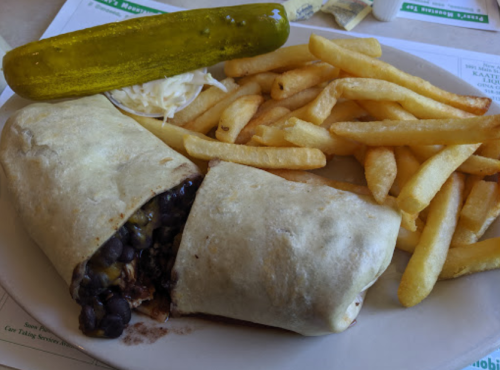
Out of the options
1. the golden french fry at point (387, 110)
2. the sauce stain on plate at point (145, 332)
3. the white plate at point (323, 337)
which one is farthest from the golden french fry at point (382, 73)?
the sauce stain on plate at point (145, 332)

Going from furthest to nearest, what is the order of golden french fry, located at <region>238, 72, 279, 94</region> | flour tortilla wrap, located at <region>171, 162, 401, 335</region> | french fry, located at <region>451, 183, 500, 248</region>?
golden french fry, located at <region>238, 72, 279, 94</region>, french fry, located at <region>451, 183, 500, 248</region>, flour tortilla wrap, located at <region>171, 162, 401, 335</region>

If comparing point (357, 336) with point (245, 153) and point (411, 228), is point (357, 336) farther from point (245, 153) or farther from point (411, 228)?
point (245, 153)

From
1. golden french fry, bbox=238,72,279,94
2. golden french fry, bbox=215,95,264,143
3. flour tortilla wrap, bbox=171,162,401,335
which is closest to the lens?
flour tortilla wrap, bbox=171,162,401,335

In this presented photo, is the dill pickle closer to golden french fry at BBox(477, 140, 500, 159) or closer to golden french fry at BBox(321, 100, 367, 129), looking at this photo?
golden french fry at BBox(321, 100, 367, 129)

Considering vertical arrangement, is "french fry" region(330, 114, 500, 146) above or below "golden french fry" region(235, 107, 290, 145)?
below

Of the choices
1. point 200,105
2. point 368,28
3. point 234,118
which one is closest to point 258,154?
point 234,118

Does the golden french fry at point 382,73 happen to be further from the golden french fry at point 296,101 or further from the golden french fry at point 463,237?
the golden french fry at point 463,237

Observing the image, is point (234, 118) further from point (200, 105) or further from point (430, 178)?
point (430, 178)

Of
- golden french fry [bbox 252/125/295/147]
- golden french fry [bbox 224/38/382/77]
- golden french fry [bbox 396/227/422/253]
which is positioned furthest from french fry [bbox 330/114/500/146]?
golden french fry [bbox 224/38/382/77]
